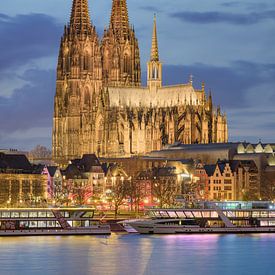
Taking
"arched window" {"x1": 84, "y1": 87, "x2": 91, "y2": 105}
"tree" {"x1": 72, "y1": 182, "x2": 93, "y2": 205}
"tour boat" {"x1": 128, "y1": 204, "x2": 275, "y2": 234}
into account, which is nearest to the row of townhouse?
"tree" {"x1": 72, "y1": 182, "x2": 93, "y2": 205}

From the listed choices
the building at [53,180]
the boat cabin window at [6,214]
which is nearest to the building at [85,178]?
the building at [53,180]

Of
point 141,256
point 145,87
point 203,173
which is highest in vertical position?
point 145,87

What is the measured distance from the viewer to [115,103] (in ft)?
609

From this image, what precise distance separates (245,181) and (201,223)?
60.7 metres

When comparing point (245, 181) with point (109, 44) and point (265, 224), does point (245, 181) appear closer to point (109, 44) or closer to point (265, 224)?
point (109, 44)

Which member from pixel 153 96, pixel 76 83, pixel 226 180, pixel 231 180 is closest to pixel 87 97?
pixel 76 83

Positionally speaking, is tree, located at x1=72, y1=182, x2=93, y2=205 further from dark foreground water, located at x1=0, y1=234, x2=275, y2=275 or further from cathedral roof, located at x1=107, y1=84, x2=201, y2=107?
dark foreground water, located at x1=0, y1=234, x2=275, y2=275

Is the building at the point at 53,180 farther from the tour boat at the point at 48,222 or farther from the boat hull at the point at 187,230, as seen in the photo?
the tour boat at the point at 48,222

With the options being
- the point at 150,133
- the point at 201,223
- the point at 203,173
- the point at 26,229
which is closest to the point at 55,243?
the point at 26,229

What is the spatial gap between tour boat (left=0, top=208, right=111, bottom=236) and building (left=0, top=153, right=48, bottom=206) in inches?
1259

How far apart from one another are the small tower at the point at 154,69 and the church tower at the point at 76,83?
8.96 m

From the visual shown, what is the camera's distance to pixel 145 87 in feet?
633

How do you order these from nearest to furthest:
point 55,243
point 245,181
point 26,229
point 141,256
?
point 141,256
point 55,243
point 26,229
point 245,181

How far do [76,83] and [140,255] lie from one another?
108 m
